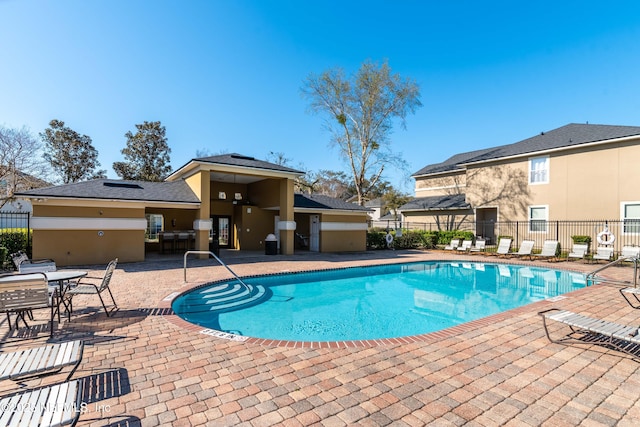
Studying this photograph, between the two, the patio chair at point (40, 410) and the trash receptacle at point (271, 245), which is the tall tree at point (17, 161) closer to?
the trash receptacle at point (271, 245)

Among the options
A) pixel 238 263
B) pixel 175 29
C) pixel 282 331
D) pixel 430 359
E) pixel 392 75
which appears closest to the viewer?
pixel 430 359

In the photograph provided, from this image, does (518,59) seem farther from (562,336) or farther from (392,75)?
(562,336)

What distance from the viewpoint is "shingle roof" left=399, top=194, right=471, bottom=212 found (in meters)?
24.8

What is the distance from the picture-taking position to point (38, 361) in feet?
9.97

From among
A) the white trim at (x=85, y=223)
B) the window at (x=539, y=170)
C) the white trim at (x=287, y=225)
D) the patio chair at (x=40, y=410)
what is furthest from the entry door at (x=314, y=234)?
the patio chair at (x=40, y=410)

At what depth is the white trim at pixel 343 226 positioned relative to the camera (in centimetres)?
1984

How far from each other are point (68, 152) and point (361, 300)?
110ft

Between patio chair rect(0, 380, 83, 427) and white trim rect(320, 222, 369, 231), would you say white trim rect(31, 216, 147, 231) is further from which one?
patio chair rect(0, 380, 83, 427)

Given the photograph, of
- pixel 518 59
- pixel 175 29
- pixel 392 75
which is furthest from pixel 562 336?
pixel 392 75

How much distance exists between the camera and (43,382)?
141 inches

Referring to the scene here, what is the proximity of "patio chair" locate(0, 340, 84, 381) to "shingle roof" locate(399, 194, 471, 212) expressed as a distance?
25068 millimetres

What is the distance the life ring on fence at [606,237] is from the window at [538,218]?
121 inches

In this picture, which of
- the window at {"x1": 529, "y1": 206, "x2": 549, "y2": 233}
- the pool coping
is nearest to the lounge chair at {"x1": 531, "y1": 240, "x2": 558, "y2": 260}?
the window at {"x1": 529, "y1": 206, "x2": 549, "y2": 233}

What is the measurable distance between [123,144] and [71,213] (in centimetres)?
2293
